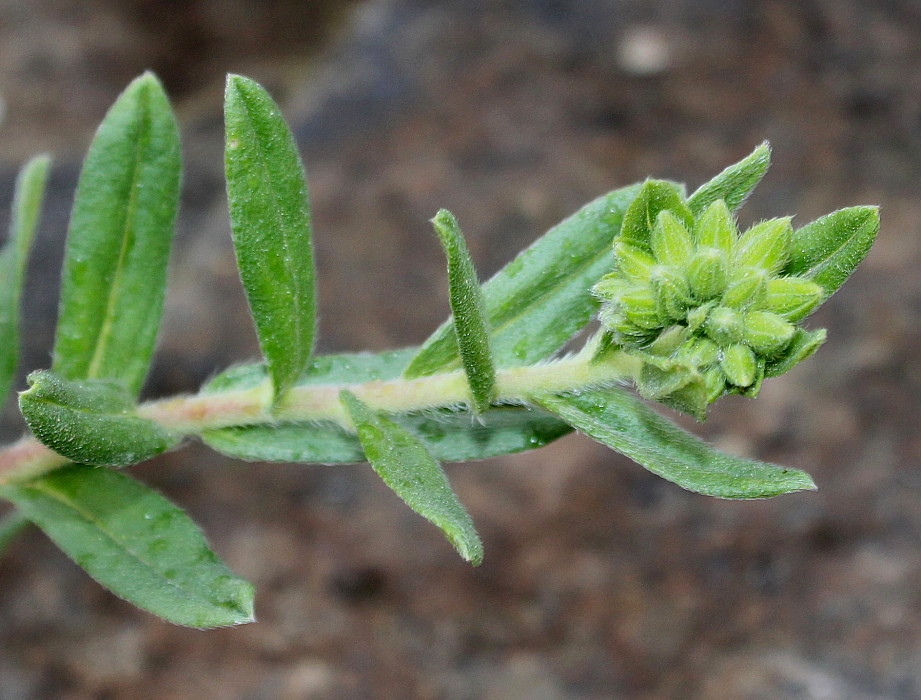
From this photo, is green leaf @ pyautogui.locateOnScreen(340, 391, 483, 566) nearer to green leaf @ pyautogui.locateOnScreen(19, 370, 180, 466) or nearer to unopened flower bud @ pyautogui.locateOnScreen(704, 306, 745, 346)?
green leaf @ pyautogui.locateOnScreen(19, 370, 180, 466)

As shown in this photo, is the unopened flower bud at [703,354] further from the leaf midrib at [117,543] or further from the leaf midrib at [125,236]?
the leaf midrib at [125,236]

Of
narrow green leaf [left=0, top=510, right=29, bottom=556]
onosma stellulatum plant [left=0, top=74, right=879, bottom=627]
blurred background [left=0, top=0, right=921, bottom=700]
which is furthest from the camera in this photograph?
blurred background [left=0, top=0, right=921, bottom=700]

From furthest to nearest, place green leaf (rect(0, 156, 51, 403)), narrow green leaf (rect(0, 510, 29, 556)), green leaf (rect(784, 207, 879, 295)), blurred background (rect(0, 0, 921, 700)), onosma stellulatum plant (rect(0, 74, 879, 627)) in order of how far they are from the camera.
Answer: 1. blurred background (rect(0, 0, 921, 700))
2. narrow green leaf (rect(0, 510, 29, 556))
3. green leaf (rect(0, 156, 51, 403))
4. green leaf (rect(784, 207, 879, 295))
5. onosma stellulatum plant (rect(0, 74, 879, 627))

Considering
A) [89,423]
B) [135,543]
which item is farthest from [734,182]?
[135,543]

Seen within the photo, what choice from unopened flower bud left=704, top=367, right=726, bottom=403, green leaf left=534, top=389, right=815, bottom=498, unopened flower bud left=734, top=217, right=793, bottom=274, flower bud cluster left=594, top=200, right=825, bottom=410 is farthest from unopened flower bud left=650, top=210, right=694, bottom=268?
green leaf left=534, top=389, right=815, bottom=498

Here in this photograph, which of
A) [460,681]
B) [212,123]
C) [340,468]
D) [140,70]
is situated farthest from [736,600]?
[140,70]

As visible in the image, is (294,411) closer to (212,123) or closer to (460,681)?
(460,681)
